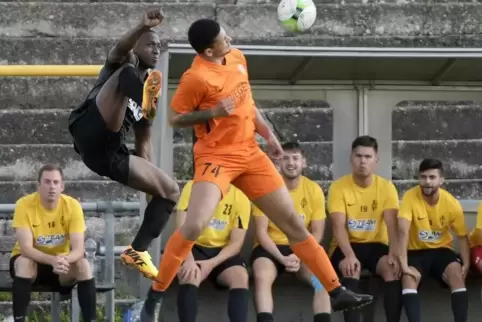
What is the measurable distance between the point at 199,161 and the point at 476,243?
127 inches

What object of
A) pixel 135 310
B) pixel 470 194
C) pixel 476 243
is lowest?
pixel 135 310

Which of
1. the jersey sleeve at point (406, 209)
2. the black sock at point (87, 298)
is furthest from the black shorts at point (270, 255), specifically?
the black sock at point (87, 298)

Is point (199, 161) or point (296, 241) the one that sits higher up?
point (199, 161)

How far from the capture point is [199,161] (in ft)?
26.6

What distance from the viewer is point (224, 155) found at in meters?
8.02

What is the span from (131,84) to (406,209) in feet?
11.1

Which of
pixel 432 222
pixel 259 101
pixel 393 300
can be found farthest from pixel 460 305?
pixel 259 101

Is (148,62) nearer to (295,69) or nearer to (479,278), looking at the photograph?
(295,69)

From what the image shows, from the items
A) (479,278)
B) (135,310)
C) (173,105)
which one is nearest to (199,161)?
(173,105)

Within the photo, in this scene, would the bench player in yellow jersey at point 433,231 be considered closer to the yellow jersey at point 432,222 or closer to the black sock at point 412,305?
the yellow jersey at point 432,222

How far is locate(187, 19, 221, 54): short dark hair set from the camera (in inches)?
314

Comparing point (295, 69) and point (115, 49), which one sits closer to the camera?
point (115, 49)

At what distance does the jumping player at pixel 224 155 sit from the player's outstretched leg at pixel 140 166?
12.8 inches

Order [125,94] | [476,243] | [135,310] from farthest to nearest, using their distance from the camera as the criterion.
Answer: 1. [476,243]
2. [135,310]
3. [125,94]
